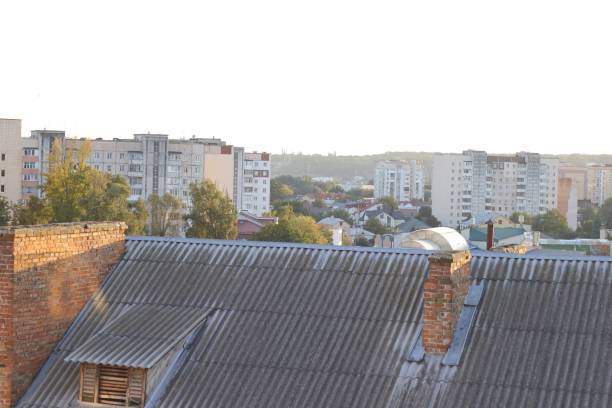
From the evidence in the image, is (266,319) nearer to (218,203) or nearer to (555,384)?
(555,384)

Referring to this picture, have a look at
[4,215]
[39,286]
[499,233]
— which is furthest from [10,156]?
[39,286]

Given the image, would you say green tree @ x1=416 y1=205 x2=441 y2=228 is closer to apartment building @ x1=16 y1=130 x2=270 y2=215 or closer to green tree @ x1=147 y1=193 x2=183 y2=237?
apartment building @ x1=16 y1=130 x2=270 y2=215

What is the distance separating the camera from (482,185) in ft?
548

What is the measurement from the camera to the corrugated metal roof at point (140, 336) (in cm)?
1393

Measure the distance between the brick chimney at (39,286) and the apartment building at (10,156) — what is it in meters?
85.9

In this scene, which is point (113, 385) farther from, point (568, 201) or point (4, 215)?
point (568, 201)

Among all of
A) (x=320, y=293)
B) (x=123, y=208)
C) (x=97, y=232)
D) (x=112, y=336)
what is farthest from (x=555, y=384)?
(x=123, y=208)

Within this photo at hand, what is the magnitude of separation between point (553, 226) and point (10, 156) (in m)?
66.5

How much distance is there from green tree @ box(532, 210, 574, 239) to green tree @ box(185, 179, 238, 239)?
63.3 meters

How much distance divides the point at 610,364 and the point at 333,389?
3.47 metres

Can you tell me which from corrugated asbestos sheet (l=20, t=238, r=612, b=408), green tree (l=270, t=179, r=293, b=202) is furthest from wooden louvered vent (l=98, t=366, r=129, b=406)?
green tree (l=270, t=179, r=293, b=202)

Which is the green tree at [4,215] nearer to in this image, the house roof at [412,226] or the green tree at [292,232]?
the green tree at [292,232]

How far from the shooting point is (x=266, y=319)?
1466 cm

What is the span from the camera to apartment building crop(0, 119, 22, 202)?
324 ft
